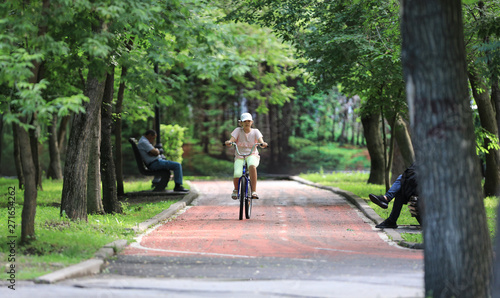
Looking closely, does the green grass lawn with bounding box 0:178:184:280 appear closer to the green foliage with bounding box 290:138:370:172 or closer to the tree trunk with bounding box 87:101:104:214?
the tree trunk with bounding box 87:101:104:214

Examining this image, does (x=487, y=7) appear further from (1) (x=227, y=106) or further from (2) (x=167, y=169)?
(1) (x=227, y=106)

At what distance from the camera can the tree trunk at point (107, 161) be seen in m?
15.4

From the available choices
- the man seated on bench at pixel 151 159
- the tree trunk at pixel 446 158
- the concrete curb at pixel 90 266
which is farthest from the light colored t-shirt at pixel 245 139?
the tree trunk at pixel 446 158

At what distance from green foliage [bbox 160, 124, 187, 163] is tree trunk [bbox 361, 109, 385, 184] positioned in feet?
25.3

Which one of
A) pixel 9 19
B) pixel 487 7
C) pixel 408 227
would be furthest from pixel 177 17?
pixel 487 7

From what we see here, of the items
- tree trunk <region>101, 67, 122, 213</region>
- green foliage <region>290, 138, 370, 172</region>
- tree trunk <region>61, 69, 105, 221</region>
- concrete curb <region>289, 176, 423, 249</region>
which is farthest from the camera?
green foliage <region>290, 138, 370, 172</region>

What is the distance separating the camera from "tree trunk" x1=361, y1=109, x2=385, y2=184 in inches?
1026

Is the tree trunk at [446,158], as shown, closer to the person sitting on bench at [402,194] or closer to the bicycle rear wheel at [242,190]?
the person sitting on bench at [402,194]

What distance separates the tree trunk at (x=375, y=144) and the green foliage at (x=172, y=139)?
25.3 ft

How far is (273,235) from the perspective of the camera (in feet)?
39.2

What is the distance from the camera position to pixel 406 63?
6.68m

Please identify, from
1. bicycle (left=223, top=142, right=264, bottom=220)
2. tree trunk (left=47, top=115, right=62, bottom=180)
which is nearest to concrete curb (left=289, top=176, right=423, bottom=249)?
bicycle (left=223, top=142, right=264, bottom=220)

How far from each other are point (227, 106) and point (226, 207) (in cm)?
2128

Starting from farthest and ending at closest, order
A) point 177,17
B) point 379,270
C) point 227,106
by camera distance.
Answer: point 227,106
point 177,17
point 379,270
